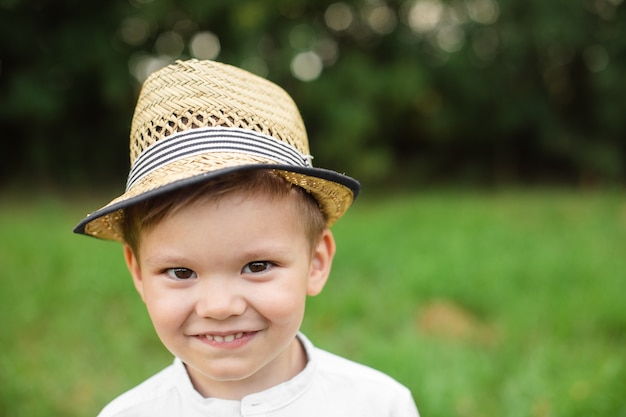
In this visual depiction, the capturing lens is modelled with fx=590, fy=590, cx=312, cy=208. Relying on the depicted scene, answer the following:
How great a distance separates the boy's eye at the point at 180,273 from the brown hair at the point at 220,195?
11cm

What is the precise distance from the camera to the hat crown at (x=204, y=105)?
→ 4.36 feet

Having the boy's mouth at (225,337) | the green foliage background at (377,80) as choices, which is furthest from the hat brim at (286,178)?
the green foliage background at (377,80)

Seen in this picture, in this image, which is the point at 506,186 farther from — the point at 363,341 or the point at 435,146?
the point at 363,341

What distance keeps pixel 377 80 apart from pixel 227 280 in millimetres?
10260

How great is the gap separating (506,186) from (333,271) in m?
7.70

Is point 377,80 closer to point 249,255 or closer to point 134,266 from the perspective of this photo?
point 134,266

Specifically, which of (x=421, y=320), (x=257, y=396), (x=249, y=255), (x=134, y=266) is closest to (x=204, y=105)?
(x=249, y=255)

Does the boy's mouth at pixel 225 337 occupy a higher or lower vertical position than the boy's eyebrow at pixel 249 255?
lower

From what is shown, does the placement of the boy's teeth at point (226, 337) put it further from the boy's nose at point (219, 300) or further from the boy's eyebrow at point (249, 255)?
the boy's eyebrow at point (249, 255)

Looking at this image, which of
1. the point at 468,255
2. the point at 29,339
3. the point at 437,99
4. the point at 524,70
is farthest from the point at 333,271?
the point at 524,70

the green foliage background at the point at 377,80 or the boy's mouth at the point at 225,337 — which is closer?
the boy's mouth at the point at 225,337

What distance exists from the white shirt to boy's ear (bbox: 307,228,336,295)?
19 cm

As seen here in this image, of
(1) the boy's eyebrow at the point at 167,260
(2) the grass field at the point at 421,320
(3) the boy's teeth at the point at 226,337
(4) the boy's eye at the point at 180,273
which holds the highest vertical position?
(1) the boy's eyebrow at the point at 167,260

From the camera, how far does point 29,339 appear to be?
11.6 ft
